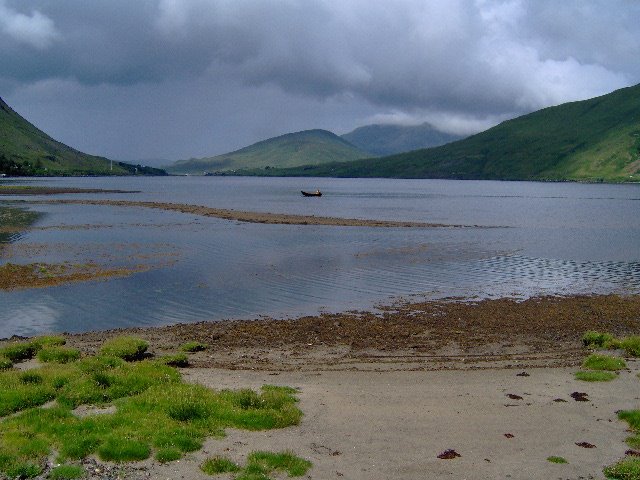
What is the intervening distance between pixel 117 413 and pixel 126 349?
8.04m

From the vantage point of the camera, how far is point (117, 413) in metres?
16.7

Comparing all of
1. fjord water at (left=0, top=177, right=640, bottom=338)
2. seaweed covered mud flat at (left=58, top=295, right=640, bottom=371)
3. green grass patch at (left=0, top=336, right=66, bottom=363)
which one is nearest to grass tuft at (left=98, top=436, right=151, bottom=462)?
seaweed covered mud flat at (left=58, top=295, right=640, bottom=371)

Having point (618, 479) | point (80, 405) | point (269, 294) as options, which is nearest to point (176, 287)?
point (269, 294)

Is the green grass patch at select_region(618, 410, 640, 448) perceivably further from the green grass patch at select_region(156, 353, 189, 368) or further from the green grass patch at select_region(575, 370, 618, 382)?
the green grass patch at select_region(156, 353, 189, 368)

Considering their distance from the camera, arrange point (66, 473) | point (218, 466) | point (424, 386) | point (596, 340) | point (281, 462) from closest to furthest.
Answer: point (66, 473)
point (218, 466)
point (281, 462)
point (424, 386)
point (596, 340)

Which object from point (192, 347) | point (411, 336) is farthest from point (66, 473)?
point (411, 336)

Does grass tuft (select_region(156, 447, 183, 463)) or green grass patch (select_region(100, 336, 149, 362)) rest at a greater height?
grass tuft (select_region(156, 447, 183, 463))

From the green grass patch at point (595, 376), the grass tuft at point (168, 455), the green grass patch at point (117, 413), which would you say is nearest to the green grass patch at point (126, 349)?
the green grass patch at point (117, 413)

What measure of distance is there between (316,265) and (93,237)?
34.0m

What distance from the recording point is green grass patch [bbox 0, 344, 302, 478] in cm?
1452

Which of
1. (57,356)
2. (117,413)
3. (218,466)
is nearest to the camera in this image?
(218,466)

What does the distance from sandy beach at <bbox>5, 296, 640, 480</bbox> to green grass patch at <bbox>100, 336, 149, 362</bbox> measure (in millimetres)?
1146

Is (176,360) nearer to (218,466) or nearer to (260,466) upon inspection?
(218,466)

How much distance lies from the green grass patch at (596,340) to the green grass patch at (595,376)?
5156mm
